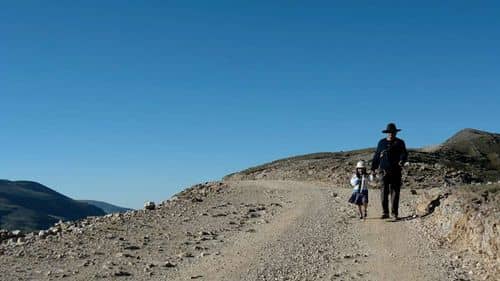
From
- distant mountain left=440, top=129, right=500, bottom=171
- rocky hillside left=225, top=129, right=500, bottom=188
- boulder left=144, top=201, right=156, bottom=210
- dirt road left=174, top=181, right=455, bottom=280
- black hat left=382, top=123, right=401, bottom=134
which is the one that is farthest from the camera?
distant mountain left=440, top=129, right=500, bottom=171

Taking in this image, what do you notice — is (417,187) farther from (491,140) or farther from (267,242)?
(491,140)

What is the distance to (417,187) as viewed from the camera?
35.5 metres

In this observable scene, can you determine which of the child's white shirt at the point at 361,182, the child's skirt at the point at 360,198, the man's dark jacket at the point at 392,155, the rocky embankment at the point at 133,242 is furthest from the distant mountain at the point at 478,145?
the man's dark jacket at the point at 392,155

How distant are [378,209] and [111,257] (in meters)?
11.9

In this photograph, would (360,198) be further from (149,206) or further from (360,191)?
(149,206)

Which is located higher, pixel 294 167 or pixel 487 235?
pixel 294 167

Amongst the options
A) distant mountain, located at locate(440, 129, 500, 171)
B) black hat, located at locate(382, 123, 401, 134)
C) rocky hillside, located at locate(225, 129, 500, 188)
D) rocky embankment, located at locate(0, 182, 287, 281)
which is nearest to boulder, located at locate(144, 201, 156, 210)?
rocky embankment, located at locate(0, 182, 287, 281)

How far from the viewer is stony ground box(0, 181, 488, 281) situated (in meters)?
12.7

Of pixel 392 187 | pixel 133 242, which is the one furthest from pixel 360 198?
pixel 133 242

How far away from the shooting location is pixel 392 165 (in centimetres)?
1973

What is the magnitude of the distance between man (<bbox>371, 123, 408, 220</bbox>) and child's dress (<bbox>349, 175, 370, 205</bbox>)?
85cm

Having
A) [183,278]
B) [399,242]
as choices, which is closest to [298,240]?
[399,242]

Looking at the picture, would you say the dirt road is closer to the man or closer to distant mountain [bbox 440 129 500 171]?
the man

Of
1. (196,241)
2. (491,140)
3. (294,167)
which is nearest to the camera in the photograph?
(196,241)
